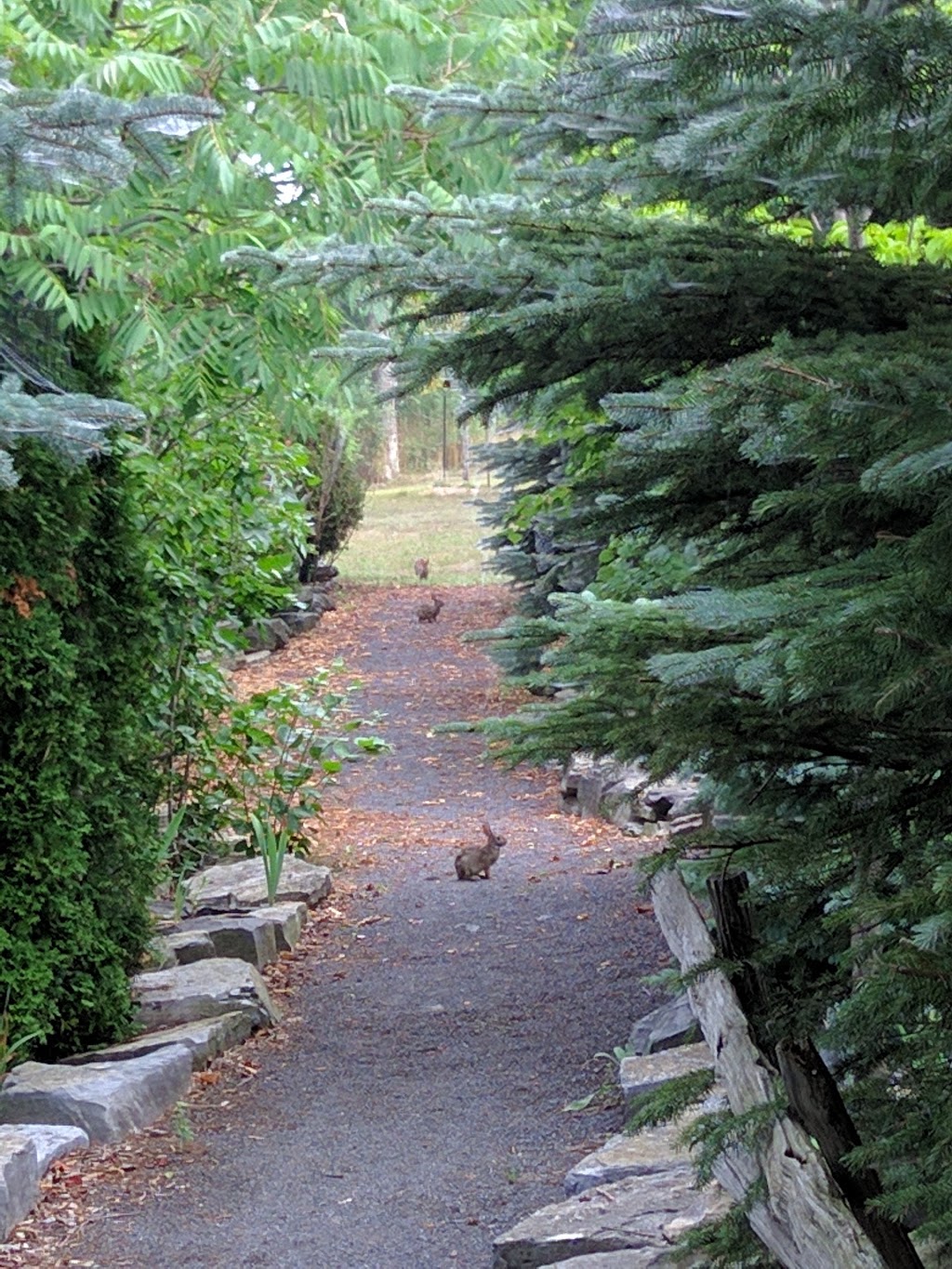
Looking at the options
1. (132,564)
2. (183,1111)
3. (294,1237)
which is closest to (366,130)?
(132,564)

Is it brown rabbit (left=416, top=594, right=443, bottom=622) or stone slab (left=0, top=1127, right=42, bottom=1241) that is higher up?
stone slab (left=0, top=1127, right=42, bottom=1241)

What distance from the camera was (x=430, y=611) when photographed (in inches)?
830

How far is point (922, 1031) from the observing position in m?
2.80

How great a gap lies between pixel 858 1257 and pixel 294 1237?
2.27 metres

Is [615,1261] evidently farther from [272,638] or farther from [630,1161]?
[272,638]

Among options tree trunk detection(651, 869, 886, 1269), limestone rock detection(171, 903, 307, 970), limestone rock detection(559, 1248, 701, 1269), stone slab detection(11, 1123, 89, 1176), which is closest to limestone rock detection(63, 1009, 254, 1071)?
stone slab detection(11, 1123, 89, 1176)

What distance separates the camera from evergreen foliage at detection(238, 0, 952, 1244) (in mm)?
2334

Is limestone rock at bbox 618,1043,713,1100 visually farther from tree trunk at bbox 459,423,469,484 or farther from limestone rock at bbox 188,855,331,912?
tree trunk at bbox 459,423,469,484

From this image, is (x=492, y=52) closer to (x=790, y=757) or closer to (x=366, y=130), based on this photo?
(x=366, y=130)

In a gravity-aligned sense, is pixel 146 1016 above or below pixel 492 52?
below

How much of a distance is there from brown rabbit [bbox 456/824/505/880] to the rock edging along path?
11 centimetres

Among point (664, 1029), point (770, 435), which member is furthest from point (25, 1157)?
point (770, 435)

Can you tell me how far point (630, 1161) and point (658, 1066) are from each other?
1.99ft

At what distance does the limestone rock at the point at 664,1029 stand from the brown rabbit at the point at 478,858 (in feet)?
9.81
